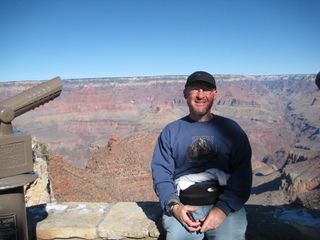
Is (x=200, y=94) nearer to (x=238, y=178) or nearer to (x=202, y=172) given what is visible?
(x=202, y=172)

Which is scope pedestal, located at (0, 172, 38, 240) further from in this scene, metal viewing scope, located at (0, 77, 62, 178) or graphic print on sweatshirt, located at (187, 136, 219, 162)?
graphic print on sweatshirt, located at (187, 136, 219, 162)

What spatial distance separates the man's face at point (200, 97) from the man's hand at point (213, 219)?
94cm

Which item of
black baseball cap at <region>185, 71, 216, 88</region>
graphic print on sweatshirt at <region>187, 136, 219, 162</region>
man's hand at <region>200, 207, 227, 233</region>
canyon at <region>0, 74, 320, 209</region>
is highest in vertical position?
black baseball cap at <region>185, 71, 216, 88</region>

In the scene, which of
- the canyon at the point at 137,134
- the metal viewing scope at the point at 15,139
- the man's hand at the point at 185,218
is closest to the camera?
the metal viewing scope at the point at 15,139

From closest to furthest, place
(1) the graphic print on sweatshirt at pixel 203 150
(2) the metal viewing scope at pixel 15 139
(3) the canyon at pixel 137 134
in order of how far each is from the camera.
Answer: (2) the metal viewing scope at pixel 15 139
(1) the graphic print on sweatshirt at pixel 203 150
(3) the canyon at pixel 137 134

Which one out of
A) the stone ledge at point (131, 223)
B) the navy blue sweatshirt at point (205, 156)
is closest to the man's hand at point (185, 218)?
the navy blue sweatshirt at point (205, 156)

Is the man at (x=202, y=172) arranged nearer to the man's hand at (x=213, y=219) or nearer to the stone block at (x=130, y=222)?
the man's hand at (x=213, y=219)

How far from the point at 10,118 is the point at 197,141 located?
1.62 metres

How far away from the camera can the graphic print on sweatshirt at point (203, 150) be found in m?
2.60

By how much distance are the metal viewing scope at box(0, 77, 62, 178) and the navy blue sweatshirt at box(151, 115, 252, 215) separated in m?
1.17

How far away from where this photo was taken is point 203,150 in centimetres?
259

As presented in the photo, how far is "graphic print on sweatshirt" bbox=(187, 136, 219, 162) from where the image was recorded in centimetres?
260

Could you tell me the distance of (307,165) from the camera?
31.9 metres

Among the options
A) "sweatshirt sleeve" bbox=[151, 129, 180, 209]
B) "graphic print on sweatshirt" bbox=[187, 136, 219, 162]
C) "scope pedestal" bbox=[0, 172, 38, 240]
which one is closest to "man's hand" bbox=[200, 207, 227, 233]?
"sweatshirt sleeve" bbox=[151, 129, 180, 209]
